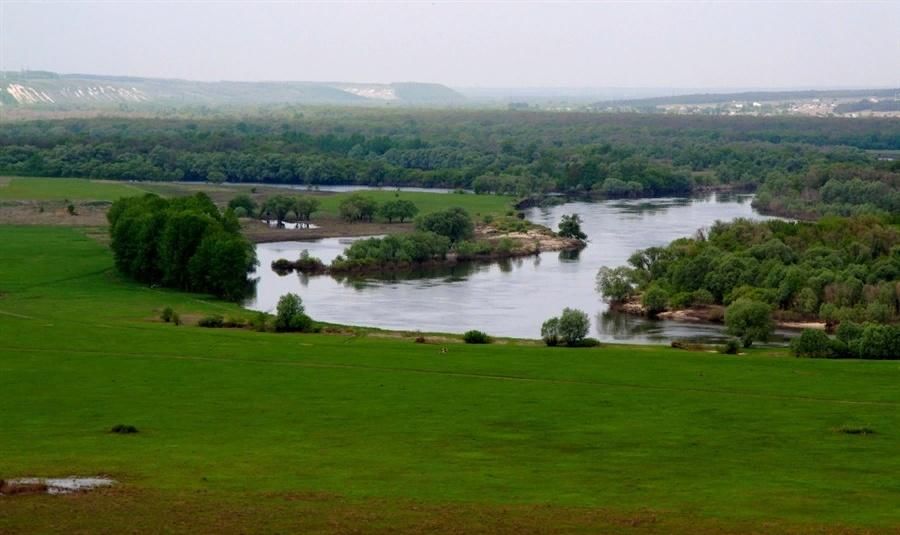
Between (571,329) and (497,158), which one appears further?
(497,158)

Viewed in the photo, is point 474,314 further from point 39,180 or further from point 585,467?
point 39,180

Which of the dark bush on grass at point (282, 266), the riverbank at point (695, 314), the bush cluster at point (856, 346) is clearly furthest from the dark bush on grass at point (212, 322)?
the dark bush on grass at point (282, 266)

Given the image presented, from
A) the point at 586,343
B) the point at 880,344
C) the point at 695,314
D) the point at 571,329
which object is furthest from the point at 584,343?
the point at 695,314

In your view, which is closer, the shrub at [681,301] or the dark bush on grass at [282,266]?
the shrub at [681,301]

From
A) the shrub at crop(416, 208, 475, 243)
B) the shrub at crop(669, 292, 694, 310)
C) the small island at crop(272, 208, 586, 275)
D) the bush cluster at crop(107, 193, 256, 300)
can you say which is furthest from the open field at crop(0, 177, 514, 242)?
the shrub at crop(669, 292, 694, 310)

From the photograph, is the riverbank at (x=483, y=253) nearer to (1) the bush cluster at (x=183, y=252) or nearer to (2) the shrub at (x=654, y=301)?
(1) the bush cluster at (x=183, y=252)

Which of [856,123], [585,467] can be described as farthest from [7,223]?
[856,123]

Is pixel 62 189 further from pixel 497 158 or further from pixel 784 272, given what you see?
pixel 784 272
